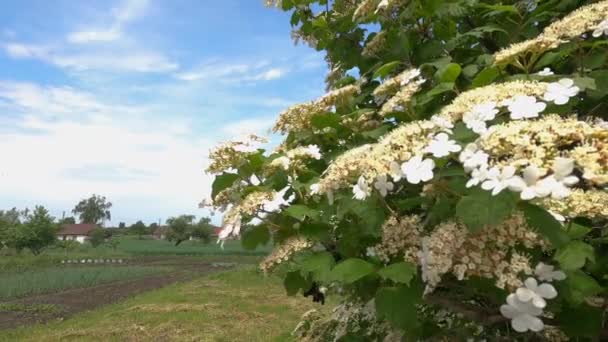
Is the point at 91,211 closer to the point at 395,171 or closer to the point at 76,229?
the point at 76,229

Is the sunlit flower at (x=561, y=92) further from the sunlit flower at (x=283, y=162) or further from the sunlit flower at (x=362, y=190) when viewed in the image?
the sunlit flower at (x=283, y=162)

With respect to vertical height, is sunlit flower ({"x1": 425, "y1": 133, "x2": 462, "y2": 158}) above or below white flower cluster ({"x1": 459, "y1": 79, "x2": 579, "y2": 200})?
above

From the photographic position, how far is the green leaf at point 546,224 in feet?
4.42

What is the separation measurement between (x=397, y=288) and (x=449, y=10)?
152 cm

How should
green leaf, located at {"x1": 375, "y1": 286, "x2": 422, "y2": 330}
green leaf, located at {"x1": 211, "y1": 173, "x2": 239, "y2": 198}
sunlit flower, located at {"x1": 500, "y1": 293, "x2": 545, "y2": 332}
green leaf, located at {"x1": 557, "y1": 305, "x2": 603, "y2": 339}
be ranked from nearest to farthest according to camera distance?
sunlit flower, located at {"x1": 500, "y1": 293, "x2": 545, "y2": 332}, green leaf, located at {"x1": 375, "y1": 286, "x2": 422, "y2": 330}, green leaf, located at {"x1": 557, "y1": 305, "x2": 603, "y2": 339}, green leaf, located at {"x1": 211, "y1": 173, "x2": 239, "y2": 198}

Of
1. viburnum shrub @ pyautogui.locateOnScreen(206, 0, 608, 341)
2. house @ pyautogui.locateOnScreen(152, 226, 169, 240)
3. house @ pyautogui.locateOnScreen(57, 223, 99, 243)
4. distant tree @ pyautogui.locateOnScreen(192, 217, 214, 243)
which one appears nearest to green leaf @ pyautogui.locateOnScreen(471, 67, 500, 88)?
viburnum shrub @ pyautogui.locateOnScreen(206, 0, 608, 341)

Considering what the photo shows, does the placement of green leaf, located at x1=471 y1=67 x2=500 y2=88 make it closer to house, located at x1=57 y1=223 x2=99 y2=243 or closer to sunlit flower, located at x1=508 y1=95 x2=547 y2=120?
sunlit flower, located at x1=508 y1=95 x2=547 y2=120

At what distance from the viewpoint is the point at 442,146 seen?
1397 millimetres

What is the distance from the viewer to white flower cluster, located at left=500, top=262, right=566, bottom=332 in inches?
56.1

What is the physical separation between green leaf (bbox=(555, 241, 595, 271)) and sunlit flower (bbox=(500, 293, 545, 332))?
0.15m

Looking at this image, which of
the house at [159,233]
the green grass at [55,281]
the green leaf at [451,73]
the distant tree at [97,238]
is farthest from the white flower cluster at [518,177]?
the house at [159,233]

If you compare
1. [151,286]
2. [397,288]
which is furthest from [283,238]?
[151,286]

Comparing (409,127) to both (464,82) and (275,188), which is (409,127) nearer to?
(275,188)

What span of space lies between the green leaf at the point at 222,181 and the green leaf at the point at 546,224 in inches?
52.0
